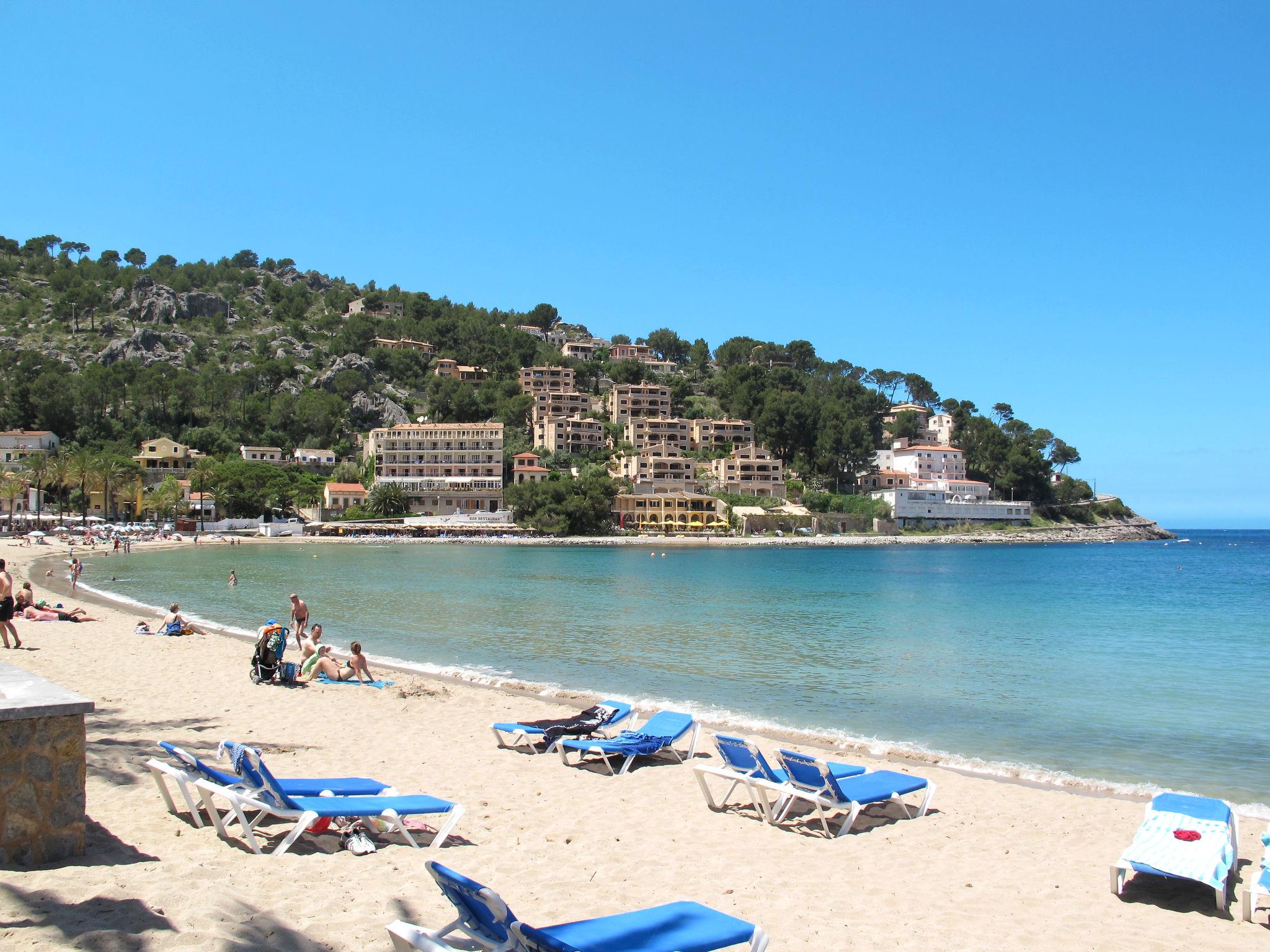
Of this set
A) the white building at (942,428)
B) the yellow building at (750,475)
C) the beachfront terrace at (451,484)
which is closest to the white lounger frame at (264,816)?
the beachfront terrace at (451,484)

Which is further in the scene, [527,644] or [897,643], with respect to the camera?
[897,643]

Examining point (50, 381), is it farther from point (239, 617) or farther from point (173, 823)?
point (173, 823)

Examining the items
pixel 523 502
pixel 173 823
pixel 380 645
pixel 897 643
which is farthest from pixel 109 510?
pixel 173 823

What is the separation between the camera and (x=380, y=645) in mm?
18438

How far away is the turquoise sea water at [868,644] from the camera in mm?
11258

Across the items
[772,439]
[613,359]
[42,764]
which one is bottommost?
[42,764]

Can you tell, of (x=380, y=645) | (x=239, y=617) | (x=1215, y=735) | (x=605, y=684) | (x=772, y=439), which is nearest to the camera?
(x=1215, y=735)

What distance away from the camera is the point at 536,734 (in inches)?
383

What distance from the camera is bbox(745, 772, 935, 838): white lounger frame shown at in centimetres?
689

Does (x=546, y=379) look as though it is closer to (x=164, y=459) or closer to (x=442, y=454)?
(x=442, y=454)

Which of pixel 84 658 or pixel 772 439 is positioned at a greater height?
pixel 772 439

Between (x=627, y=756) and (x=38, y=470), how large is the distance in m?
78.0

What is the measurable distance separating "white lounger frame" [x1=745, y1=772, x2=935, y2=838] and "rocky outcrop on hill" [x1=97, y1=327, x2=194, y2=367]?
121274 mm

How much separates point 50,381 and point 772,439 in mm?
78488
